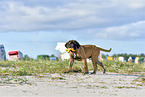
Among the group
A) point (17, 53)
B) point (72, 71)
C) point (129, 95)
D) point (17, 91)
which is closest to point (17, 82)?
point (17, 91)

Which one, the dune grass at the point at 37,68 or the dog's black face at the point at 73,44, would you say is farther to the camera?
the dog's black face at the point at 73,44

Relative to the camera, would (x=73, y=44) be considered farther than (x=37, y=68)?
No

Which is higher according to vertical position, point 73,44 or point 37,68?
point 73,44

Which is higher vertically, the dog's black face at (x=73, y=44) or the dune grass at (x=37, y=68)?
the dog's black face at (x=73, y=44)

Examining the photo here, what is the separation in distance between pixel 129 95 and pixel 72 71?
485 cm

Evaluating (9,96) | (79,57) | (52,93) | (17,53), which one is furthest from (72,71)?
(17,53)

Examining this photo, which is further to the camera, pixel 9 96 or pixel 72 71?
pixel 72 71

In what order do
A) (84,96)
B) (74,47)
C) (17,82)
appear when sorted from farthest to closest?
(74,47) < (17,82) < (84,96)

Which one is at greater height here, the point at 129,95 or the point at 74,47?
the point at 74,47

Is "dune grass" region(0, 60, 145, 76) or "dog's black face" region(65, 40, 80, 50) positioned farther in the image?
"dog's black face" region(65, 40, 80, 50)

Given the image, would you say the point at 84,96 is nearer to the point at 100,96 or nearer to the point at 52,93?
the point at 100,96

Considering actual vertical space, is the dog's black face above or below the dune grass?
above

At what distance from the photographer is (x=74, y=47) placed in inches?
360

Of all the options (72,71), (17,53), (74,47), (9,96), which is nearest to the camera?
(9,96)
